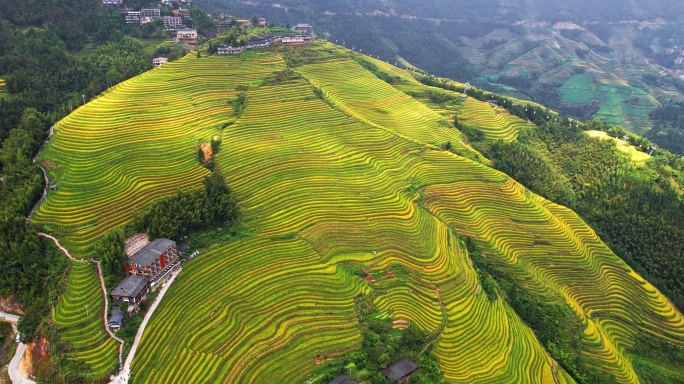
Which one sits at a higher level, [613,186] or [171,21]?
[171,21]

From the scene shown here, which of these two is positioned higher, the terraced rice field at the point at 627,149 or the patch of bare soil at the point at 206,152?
the patch of bare soil at the point at 206,152

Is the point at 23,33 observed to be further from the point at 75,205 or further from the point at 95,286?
the point at 95,286

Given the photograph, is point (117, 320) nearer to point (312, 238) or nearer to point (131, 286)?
point (131, 286)

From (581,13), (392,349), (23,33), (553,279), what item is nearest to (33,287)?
(392,349)

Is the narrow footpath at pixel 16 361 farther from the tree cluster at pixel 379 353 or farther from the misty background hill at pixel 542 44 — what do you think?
the misty background hill at pixel 542 44

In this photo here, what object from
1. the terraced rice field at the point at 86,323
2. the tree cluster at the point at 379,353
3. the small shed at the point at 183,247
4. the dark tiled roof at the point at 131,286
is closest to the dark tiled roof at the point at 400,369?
the tree cluster at the point at 379,353

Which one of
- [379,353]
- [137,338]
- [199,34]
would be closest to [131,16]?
[199,34]
